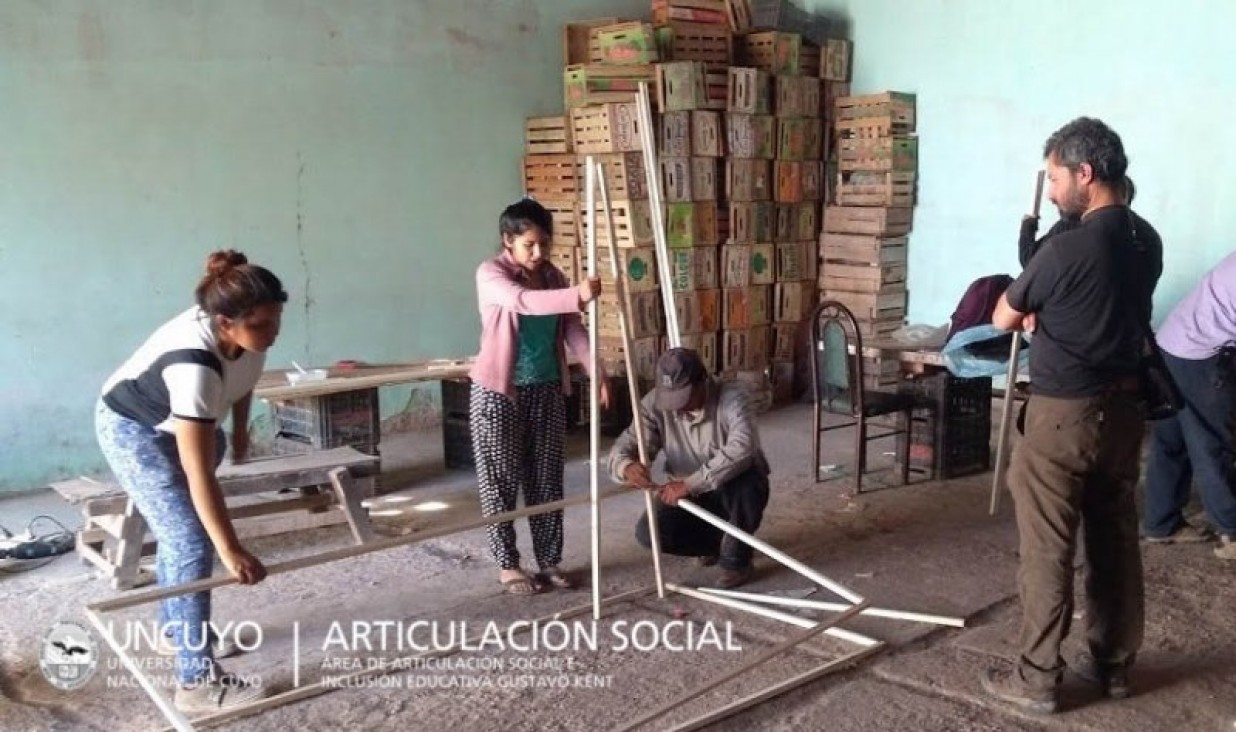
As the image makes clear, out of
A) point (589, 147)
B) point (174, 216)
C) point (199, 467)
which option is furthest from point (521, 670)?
point (589, 147)

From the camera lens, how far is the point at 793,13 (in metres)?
7.61

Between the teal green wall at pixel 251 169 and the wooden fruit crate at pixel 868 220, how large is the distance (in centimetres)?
206

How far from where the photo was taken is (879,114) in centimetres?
736

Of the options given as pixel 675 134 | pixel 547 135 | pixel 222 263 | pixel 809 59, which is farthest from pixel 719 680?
pixel 809 59

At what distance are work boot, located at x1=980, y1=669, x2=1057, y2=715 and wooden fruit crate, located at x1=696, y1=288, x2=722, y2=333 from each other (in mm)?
4275

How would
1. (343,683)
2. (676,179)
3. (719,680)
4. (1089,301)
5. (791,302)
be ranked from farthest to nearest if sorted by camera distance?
(791,302) < (676,179) < (343,683) < (719,680) < (1089,301)

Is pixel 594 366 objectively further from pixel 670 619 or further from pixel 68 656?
pixel 68 656

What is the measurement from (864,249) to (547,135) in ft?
7.52

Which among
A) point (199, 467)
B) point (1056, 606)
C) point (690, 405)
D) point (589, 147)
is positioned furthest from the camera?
point (589, 147)

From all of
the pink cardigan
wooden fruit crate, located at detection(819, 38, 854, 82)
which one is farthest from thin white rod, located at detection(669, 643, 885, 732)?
wooden fruit crate, located at detection(819, 38, 854, 82)

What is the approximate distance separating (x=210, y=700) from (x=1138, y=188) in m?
5.67

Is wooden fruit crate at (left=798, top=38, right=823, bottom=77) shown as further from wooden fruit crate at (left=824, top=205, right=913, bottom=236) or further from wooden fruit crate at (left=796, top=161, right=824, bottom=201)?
wooden fruit crate at (left=824, top=205, right=913, bottom=236)

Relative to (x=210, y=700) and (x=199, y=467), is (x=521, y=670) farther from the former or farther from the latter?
(x=199, y=467)

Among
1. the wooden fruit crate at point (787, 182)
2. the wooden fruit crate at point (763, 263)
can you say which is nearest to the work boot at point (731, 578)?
the wooden fruit crate at point (763, 263)
